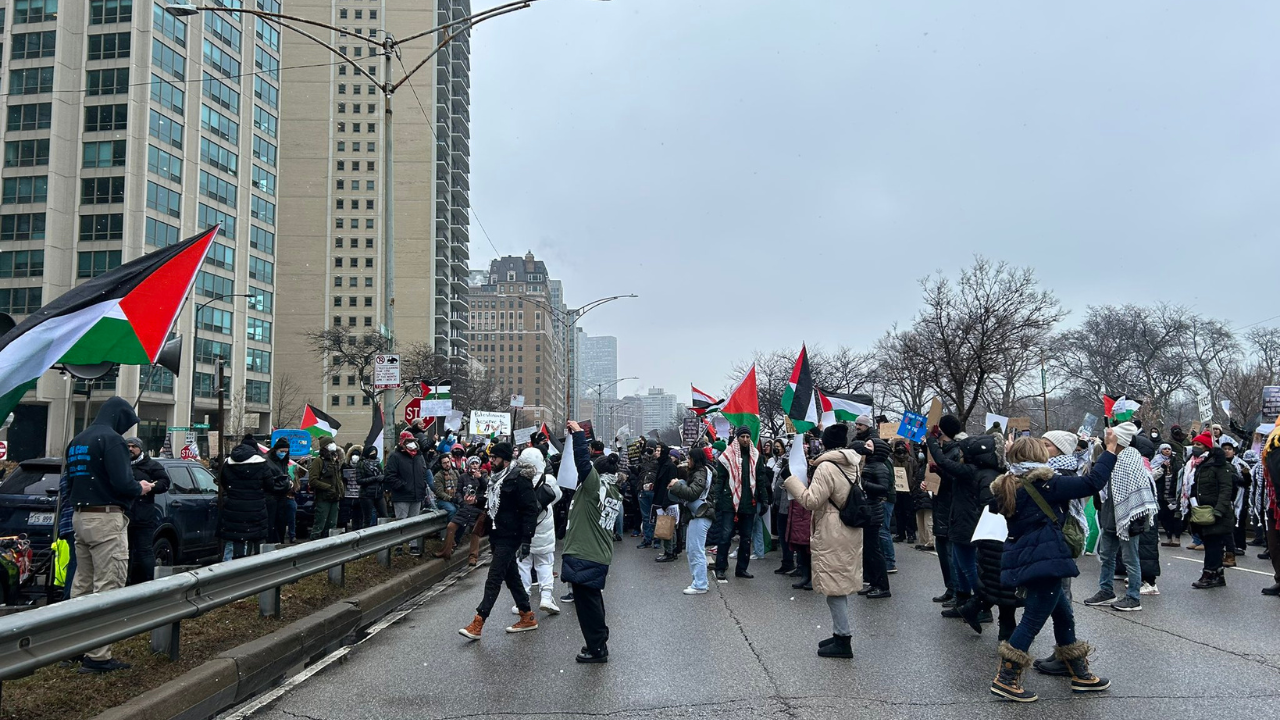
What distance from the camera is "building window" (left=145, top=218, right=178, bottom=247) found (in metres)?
59.9

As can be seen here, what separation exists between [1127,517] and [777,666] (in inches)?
174

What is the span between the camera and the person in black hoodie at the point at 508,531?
26.2 ft

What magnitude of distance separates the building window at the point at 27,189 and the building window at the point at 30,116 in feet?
10.7

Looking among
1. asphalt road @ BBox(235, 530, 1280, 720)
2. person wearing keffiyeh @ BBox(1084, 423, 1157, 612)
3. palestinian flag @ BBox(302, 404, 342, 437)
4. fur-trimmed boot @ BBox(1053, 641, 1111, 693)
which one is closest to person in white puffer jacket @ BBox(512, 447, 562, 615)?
asphalt road @ BBox(235, 530, 1280, 720)

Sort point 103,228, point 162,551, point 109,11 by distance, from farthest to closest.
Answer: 1. point 109,11
2. point 103,228
3. point 162,551

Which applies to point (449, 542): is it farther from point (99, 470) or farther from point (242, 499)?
point (99, 470)

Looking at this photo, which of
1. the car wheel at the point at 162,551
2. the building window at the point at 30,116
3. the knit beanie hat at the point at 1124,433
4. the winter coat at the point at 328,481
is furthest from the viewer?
the building window at the point at 30,116

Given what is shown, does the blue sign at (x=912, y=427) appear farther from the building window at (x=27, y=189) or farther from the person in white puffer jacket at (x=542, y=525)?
the building window at (x=27, y=189)

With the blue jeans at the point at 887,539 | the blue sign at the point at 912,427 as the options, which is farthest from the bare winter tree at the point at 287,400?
the blue jeans at the point at 887,539

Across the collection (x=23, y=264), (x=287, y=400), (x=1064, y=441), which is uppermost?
(x=23, y=264)

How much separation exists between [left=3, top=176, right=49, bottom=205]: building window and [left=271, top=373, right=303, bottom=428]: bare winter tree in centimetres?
2502

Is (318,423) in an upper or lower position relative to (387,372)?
lower

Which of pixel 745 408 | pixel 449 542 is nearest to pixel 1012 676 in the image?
pixel 745 408

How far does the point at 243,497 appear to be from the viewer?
11.3 metres
